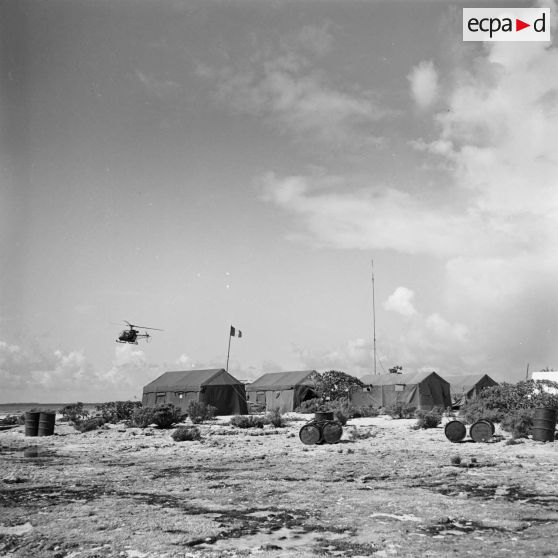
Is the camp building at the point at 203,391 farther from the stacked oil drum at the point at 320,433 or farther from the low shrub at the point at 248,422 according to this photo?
the stacked oil drum at the point at 320,433

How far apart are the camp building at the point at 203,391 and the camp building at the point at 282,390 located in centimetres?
427

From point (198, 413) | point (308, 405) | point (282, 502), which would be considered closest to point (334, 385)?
point (308, 405)

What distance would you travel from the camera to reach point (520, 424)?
19.8m

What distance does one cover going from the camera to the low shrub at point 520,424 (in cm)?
1950

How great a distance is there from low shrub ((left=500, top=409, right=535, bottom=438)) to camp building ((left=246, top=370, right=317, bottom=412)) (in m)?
21.8

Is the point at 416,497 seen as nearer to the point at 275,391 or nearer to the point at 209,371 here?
the point at 209,371

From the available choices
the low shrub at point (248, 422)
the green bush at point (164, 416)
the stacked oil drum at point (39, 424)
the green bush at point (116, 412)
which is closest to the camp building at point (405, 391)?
the low shrub at point (248, 422)

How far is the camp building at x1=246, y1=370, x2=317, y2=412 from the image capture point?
41906mm

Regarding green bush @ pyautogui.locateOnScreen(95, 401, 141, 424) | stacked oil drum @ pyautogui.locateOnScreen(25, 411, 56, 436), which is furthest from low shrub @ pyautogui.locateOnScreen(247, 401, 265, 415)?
stacked oil drum @ pyautogui.locateOnScreen(25, 411, 56, 436)

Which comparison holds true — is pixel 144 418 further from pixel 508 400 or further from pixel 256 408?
pixel 508 400

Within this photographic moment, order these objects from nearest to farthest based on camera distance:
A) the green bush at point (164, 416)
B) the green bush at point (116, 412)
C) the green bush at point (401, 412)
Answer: the green bush at point (164, 416) → the green bush at point (116, 412) → the green bush at point (401, 412)

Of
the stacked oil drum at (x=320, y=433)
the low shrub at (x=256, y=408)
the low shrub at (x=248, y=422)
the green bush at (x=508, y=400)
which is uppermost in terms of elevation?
the green bush at (x=508, y=400)

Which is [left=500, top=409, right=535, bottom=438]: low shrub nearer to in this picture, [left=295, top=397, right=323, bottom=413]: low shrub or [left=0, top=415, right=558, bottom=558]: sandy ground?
[left=0, top=415, right=558, bottom=558]: sandy ground

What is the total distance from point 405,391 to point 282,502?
3334 centimetres
